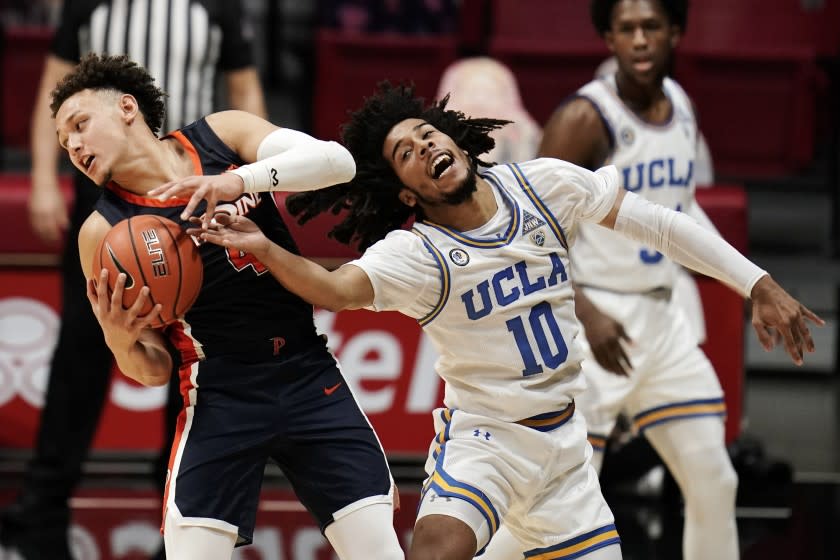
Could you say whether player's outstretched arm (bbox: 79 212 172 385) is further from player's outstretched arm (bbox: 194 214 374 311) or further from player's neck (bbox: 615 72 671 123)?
player's neck (bbox: 615 72 671 123)

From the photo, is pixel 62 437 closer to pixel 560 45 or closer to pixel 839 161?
pixel 560 45

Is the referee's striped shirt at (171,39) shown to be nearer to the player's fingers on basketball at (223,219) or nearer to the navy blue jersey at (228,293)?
the navy blue jersey at (228,293)

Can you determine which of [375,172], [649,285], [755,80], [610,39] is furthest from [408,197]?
[755,80]

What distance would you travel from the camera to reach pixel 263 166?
321 centimetres

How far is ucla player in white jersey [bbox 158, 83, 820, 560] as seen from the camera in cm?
339

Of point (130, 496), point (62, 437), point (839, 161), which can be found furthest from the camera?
point (839, 161)

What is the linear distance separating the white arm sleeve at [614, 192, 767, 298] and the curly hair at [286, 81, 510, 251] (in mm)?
415

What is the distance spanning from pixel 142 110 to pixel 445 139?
744 mm

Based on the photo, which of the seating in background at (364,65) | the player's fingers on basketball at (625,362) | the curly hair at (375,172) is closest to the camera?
the curly hair at (375,172)

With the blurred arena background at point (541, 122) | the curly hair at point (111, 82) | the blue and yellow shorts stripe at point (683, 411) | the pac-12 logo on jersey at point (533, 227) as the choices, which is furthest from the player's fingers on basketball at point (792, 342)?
the blurred arena background at point (541, 122)

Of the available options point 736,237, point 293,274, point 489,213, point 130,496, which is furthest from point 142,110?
point 736,237

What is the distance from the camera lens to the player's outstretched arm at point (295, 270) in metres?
3.09

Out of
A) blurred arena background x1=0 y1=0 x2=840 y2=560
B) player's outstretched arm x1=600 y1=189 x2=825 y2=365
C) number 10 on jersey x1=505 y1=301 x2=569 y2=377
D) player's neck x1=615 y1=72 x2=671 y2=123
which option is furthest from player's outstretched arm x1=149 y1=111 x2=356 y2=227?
blurred arena background x1=0 y1=0 x2=840 y2=560

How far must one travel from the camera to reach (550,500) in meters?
3.49
